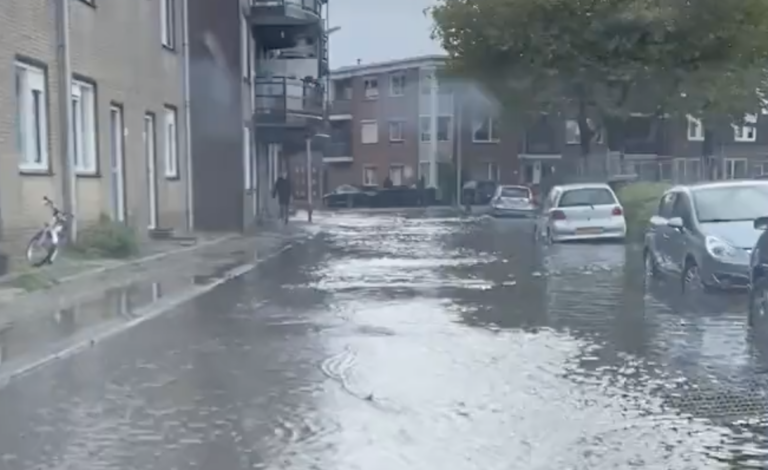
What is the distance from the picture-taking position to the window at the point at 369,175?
7569 cm

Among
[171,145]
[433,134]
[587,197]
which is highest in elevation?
[433,134]

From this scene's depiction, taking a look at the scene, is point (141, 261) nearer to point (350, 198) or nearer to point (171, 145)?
point (171, 145)

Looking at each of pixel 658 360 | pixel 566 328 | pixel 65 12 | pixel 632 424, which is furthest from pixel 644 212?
pixel 632 424

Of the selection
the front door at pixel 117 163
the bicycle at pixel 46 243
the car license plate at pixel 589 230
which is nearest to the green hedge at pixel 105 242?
the bicycle at pixel 46 243

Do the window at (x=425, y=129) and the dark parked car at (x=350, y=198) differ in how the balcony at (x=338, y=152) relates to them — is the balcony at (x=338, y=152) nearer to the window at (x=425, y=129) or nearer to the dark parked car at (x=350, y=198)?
the window at (x=425, y=129)

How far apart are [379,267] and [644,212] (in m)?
9.58

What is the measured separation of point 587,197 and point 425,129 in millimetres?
44243

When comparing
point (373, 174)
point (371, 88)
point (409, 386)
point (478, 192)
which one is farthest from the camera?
point (373, 174)

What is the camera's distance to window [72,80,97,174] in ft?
69.6

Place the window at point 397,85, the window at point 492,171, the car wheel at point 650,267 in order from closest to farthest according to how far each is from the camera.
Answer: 1. the car wheel at point 650,267
2. the window at point 397,85
3. the window at point 492,171

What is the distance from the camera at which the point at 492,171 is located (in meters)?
72.2

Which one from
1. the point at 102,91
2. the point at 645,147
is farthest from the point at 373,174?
the point at 102,91

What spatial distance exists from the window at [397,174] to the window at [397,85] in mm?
4613

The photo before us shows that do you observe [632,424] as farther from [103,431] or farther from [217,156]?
[217,156]
